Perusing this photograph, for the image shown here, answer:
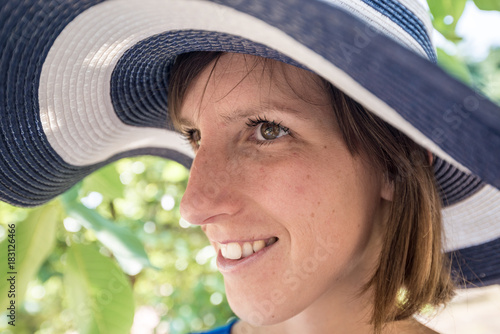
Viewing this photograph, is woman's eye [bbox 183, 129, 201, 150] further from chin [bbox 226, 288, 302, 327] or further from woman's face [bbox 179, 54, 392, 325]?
chin [bbox 226, 288, 302, 327]

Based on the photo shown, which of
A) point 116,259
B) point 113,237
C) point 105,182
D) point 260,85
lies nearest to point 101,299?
point 113,237

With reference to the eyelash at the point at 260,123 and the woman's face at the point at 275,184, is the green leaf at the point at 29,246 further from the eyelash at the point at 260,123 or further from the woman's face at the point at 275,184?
the eyelash at the point at 260,123

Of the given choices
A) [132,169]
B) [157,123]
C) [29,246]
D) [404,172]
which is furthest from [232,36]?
[132,169]

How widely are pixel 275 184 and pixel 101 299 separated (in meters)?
0.60

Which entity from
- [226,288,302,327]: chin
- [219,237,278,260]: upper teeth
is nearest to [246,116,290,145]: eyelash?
[219,237,278,260]: upper teeth

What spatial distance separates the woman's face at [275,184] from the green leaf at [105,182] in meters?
0.55

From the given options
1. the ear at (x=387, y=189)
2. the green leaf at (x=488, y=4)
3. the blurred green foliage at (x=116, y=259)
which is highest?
the green leaf at (x=488, y=4)

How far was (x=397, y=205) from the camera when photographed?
1.26 m

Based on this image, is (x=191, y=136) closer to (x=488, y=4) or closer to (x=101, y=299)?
(x=101, y=299)

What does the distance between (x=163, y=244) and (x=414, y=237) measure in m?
2.10

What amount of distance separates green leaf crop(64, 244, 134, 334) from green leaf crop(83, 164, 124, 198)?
Result: 12.2 inches

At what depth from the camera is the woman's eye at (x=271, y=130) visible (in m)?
1.18

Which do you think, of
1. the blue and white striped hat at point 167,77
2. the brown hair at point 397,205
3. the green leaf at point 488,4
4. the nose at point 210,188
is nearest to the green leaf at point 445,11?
the green leaf at point 488,4

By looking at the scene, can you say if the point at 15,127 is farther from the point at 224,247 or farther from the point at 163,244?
the point at 163,244
